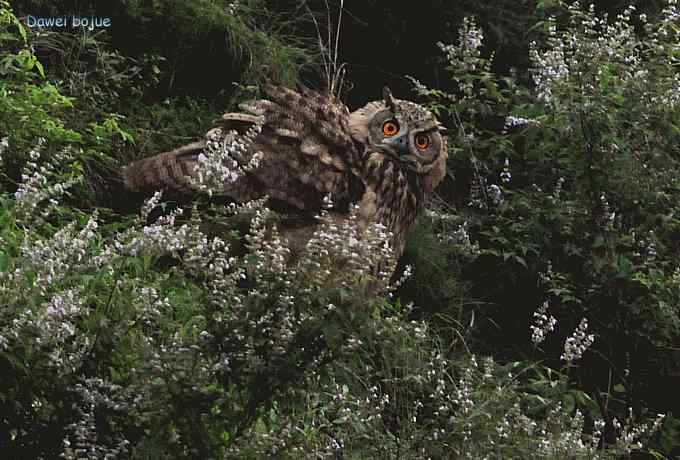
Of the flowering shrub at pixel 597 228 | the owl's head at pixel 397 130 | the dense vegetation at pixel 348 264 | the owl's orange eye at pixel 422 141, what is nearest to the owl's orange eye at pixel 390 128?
the owl's head at pixel 397 130

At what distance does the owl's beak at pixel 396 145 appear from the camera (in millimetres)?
5945

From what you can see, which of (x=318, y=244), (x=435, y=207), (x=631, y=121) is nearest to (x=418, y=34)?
(x=435, y=207)

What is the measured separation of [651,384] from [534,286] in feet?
2.55

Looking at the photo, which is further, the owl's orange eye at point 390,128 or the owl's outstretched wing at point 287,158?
the owl's orange eye at point 390,128

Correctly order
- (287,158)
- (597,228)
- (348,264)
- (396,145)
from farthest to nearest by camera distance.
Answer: (597,228) < (396,145) < (287,158) < (348,264)

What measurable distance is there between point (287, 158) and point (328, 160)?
195 millimetres

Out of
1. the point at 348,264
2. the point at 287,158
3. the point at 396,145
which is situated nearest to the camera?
the point at 348,264

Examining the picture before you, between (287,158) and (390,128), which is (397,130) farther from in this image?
(287,158)

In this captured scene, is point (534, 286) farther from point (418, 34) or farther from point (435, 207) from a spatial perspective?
point (418, 34)

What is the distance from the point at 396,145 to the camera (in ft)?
19.5

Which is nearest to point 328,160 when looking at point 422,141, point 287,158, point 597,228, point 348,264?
point 287,158

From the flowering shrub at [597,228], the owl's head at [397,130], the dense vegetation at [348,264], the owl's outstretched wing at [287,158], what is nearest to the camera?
the dense vegetation at [348,264]

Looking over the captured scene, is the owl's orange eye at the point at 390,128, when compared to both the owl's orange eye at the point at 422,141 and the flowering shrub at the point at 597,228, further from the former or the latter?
the flowering shrub at the point at 597,228

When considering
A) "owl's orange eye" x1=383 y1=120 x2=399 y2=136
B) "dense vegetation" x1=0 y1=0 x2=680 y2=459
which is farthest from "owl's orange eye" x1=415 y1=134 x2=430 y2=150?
"dense vegetation" x1=0 y1=0 x2=680 y2=459
